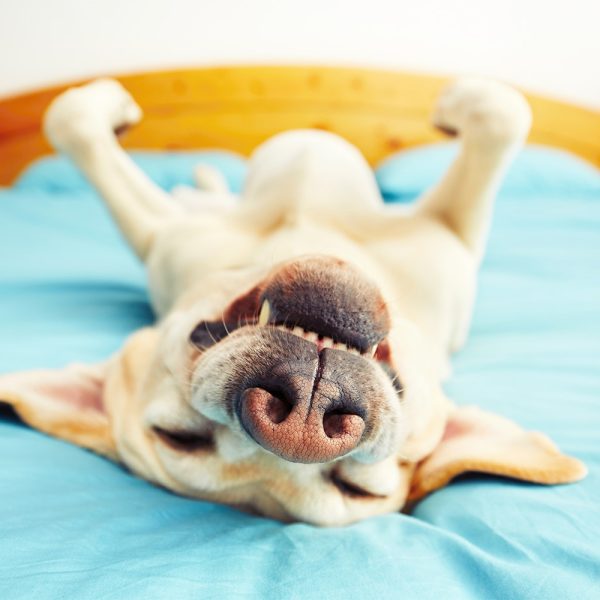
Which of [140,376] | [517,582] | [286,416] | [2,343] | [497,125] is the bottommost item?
[2,343]

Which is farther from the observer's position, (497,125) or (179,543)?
(497,125)

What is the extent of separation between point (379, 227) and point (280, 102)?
257 centimetres

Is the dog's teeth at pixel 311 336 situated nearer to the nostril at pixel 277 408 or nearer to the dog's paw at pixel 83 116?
the nostril at pixel 277 408

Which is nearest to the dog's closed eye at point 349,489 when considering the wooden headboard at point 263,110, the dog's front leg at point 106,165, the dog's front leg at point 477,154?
the dog's front leg at point 477,154

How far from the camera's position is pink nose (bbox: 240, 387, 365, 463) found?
2.38 ft

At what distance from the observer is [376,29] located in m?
3.84

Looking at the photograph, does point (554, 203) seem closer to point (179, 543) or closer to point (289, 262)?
point (289, 262)

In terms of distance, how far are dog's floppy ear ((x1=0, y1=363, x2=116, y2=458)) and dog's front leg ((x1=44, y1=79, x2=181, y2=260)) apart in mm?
624

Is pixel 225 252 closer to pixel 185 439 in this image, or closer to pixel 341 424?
pixel 185 439

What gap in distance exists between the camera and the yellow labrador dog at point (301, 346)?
0.82 metres

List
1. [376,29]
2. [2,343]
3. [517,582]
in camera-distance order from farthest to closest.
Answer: [376,29] < [2,343] < [517,582]

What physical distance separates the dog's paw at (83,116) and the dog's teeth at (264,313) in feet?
3.37

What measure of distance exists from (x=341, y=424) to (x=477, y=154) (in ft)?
3.05

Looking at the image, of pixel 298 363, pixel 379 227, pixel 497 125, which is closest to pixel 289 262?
pixel 298 363
